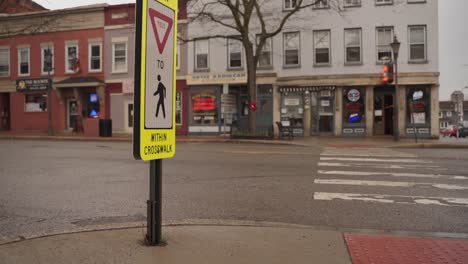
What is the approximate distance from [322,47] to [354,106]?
159 inches

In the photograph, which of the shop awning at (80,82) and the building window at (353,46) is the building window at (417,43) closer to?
the building window at (353,46)

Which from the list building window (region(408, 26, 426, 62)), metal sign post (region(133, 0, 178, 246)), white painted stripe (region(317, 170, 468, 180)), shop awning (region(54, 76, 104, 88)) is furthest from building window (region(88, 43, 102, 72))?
metal sign post (region(133, 0, 178, 246))

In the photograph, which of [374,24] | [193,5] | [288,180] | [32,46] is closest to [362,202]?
[288,180]

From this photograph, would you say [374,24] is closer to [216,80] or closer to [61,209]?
[216,80]

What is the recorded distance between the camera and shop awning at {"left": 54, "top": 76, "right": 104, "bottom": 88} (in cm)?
2720

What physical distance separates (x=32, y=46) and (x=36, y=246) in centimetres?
2919

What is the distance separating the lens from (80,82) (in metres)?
27.3

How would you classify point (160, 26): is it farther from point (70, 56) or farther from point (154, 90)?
point (70, 56)

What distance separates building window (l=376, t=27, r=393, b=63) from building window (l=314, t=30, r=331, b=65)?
9.36ft

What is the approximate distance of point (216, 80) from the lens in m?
25.9

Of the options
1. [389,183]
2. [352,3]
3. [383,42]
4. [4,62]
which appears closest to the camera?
[389,183]

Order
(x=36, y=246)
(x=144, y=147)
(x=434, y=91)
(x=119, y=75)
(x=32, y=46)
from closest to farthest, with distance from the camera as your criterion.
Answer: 1. (x=144, y=147)
2. (x=36, y=246)
3. (x=434, y=91)
4. (x=119, y=75)
5. (x=32, y=46)

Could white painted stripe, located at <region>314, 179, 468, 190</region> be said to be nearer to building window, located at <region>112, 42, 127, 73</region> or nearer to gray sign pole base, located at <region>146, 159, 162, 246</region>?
gray sign pole base, located at <region>146, 159, 162, 246</region>

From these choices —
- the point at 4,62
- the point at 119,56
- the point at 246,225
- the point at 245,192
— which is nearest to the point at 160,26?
the point at 246,225
